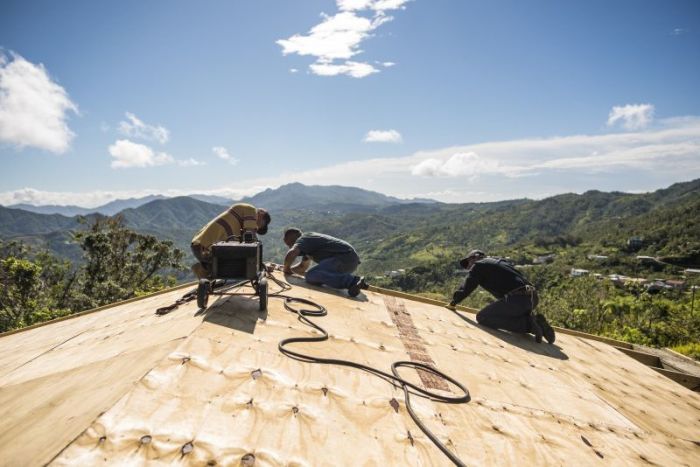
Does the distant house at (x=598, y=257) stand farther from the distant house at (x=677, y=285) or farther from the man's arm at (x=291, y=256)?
the man's arm at (x=291, y=256)

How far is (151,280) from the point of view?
27.3 meters

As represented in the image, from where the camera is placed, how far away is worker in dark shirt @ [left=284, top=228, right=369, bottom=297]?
242 inches

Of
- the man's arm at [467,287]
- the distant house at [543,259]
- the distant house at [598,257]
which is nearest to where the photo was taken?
the man's arm at [467,287]

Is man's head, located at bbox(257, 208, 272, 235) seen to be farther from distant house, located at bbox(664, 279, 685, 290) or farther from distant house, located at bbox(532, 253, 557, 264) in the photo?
distant house, located at bbox(532, 253, 557, 264)

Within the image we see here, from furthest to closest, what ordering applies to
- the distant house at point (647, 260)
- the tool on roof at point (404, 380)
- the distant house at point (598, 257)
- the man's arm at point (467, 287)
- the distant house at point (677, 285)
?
1. the distant house at point (598, 257)
2. the distant house at point (647, 260)
3. the distant house at point (677, 285)
4. the man's arm at point (467, 287)
5. the tool on roof at point (404, 380)

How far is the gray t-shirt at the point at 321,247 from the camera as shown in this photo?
6.47 metres

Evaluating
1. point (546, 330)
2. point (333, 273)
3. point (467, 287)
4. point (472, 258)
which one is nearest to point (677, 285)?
point (546, 330)

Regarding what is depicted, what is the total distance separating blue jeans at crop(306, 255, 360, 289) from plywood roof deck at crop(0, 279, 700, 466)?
1325 mm

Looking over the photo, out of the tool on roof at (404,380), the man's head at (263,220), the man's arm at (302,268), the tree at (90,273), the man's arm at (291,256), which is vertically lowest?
the tree at (90,273)

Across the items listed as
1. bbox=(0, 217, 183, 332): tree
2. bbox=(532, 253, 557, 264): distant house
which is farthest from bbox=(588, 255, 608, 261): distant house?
bbox=(0, 217, 183, 332): tree

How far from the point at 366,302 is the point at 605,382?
3375mm

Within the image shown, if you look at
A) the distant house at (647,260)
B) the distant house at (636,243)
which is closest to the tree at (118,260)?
the distant house at (647,260)

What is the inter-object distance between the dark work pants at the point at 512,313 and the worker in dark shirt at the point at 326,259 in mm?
2230

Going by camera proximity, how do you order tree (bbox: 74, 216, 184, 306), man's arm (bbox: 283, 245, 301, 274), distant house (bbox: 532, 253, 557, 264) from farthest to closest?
1. distant house (bbox: 532, 253, 557, 264)
2. tree (bbox: 74, 216, 184, 306)
3. man's arm (bbox: 283, 245, 301, 274)
